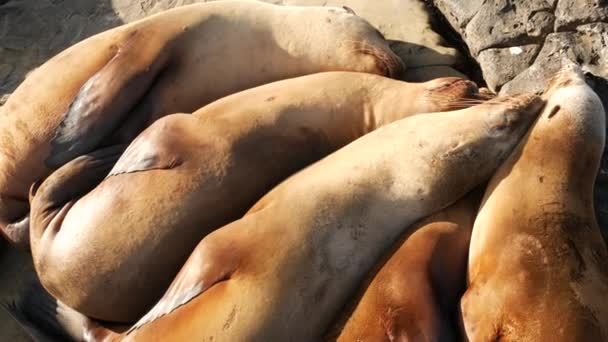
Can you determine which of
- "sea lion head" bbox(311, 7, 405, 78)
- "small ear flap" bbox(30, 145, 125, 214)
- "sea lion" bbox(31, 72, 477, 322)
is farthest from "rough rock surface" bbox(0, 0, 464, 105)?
"small ear flap" bbox(30, 145, 125, 214)

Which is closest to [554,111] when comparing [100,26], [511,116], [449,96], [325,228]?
[511,116]

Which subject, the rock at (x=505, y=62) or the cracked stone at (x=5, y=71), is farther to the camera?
the cracked stone at (x=5, y=71)

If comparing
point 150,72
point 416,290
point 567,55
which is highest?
point 150,72

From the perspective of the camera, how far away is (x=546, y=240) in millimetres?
3197

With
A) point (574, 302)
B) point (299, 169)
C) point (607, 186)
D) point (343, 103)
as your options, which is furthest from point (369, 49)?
point (574, 302)

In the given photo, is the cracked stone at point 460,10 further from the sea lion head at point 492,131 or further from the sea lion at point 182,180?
the sea lion head at point 492,131

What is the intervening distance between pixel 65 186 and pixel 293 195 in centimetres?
124

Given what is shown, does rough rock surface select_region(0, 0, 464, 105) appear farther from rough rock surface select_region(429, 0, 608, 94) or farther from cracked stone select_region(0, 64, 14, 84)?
rough rock surface select_region(429, 0, 608, 94)

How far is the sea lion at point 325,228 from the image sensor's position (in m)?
3.17

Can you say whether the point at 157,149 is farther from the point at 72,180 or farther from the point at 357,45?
the point at 357,45

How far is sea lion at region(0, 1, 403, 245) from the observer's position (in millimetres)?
4195

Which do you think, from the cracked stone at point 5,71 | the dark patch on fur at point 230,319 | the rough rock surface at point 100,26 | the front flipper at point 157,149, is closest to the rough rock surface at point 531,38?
the rough rock surface at point 100,26

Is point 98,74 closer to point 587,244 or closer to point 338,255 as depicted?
point 338,255

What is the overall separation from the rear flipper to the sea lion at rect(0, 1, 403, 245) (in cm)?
10
